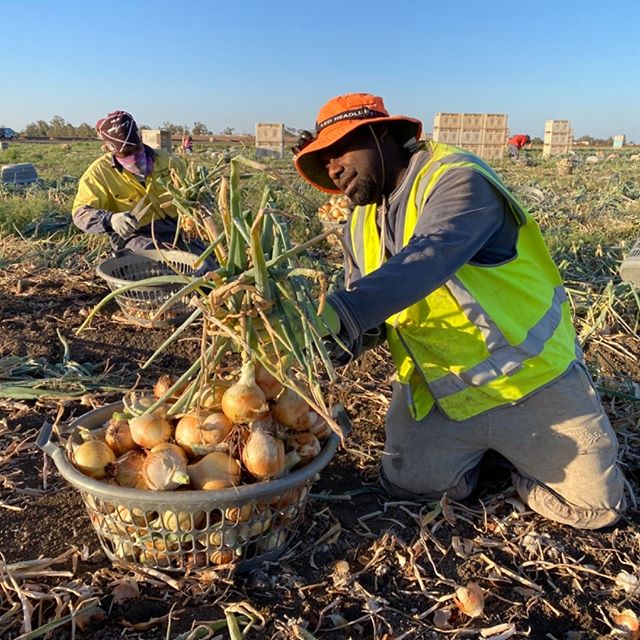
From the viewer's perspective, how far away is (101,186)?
4.62 meters

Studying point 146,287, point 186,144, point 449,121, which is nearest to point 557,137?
point 449,121

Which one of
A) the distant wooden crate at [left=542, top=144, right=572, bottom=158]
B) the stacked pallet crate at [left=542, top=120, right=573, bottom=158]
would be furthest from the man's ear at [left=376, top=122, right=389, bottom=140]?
the distant wooden crate at [left=542, top=144, right=572, bottom=158]

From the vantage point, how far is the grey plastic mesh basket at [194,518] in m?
1.56

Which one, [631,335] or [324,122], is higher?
[324,122]

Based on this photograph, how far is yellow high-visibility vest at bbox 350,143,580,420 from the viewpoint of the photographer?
2010mm

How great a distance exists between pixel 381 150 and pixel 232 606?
1.47 metres

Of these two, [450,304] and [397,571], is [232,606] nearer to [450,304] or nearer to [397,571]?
[397,571]

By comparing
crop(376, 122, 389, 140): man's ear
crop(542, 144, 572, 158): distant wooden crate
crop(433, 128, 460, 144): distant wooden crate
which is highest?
crop(433, 128, 460, 144): distant wooden crate

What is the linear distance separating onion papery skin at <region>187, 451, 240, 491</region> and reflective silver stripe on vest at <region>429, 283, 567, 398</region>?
88cm

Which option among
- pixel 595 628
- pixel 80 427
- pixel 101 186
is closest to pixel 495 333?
pixel 595 628

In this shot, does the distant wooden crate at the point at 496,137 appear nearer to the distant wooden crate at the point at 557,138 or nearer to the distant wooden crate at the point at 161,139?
the distant wooden crate at the point at 557,138

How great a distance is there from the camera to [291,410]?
1735 mm

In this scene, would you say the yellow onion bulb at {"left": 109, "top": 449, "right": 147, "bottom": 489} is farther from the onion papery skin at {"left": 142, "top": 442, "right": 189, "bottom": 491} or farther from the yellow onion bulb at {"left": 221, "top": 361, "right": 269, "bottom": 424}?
the yellow onion bulb at {"left": 221, "top": 361, "right": 269, "bottom": 424}

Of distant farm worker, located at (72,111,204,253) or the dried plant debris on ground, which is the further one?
distant farm worker, located at (72,111,204,253)
